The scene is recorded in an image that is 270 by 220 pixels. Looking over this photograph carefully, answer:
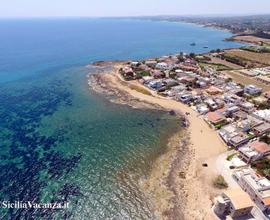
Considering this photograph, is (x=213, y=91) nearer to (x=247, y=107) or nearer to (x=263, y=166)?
(x=247, y=107)

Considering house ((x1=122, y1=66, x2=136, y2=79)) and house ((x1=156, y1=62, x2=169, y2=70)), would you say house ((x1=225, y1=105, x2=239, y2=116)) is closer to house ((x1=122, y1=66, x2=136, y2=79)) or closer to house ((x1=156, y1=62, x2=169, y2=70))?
house ((x1=122, y1=66, x2=136, y2=79))

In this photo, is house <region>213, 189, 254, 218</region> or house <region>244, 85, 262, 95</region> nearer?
house <region>213, 189, 254, 218</region>

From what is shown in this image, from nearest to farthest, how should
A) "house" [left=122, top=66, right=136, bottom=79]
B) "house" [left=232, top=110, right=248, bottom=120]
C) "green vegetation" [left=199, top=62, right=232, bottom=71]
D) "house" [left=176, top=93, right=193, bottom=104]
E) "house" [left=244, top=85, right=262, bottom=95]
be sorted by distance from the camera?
"house" [left=232, top=110, right=248, bottom=120]
"house" [left=176, top=93, right=193, bottom=104]
"house" [left=244, top=85, right=262, bottom=95]
"house" [left=122, top=66, right=136, bottom=79]
"green vegetation" [left=199, top=62, right=232, bottom=71]

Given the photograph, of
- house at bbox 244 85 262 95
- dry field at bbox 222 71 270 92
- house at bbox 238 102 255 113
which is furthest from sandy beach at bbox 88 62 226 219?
dry field at bbox 222 71 270 92

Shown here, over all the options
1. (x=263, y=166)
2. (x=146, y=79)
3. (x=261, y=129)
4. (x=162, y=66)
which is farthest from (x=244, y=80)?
(x=263, y=166)

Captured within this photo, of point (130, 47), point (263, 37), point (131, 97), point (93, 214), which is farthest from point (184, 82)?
point (263, 37)

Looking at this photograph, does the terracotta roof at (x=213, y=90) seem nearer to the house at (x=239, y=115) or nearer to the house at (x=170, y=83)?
the house at (x=170, y=83)

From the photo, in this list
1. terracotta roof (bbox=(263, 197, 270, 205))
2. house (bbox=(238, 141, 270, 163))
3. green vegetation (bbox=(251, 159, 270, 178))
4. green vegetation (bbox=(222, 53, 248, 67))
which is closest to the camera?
terracotta roof (bbox=(263, 197, 270, 205))
